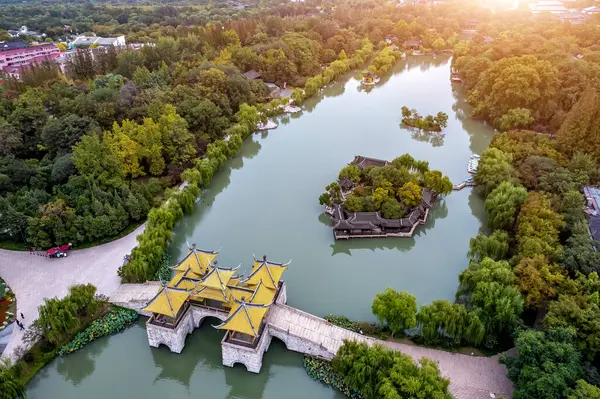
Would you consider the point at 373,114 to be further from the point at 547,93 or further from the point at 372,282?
the point at 372,282

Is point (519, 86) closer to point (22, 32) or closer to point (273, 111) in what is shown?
point (273, 111)

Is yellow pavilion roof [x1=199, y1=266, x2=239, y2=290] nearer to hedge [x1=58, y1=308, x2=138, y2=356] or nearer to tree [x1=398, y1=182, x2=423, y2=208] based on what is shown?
hedge [x1=58, y1=308, x2=138, y2=356]

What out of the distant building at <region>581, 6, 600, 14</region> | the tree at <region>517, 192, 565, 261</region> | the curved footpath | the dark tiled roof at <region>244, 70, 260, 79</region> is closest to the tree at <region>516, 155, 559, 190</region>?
the tree at <region>517, 192, 565, 261</region>

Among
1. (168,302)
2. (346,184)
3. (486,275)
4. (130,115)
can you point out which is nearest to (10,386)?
(168,302)

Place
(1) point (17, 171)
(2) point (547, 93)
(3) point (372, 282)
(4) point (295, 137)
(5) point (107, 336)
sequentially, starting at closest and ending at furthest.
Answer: (5) point (107, 336)
(3) point (372, 282)
(1) point (17, 171)
(2) point (547, 93)
(4) point (295, 137)

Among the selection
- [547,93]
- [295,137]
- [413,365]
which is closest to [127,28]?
[295,137]

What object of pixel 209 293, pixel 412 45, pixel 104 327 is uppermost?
pixel 209 293
